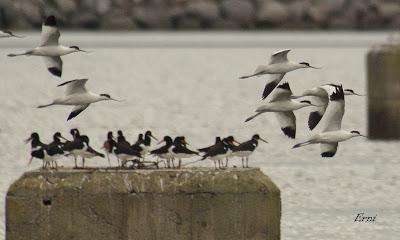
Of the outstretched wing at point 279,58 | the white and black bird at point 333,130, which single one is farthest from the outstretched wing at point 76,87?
the white and black bird at point 333,130

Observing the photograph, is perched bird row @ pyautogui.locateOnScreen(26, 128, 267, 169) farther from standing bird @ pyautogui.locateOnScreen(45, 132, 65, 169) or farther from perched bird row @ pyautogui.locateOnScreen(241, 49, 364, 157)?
perched bird row @ pyautogui.locateOnScreen(241, 49, 364, 157)

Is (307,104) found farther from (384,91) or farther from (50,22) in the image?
(384,91)

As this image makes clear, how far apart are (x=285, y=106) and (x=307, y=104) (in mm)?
256

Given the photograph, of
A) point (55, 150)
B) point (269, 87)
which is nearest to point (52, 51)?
point (269, 87)

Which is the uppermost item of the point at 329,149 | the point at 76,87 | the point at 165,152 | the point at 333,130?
the point at 76,87

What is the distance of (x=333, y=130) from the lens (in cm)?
932

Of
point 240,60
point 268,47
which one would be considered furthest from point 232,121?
point 268,47

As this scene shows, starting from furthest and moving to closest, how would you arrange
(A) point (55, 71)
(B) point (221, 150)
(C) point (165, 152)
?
(C) point (165, 152)
(B) point (221, 150)
(A) point (55, 71)

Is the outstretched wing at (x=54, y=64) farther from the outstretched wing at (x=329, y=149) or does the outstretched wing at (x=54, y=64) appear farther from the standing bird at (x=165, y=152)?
the outstretched wing at (x=329, y=149)

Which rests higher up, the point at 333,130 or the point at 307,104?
the point at 307,104

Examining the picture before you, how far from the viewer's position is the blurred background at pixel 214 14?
4719cm

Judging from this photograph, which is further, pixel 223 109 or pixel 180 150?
pixel 223 109

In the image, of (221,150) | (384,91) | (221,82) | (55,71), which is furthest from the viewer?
(221,82)

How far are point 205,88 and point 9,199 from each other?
18.6 metres
